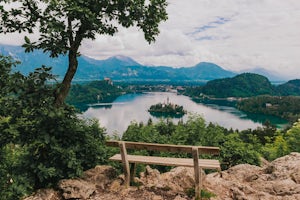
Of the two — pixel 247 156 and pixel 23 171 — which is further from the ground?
pixel 23 171

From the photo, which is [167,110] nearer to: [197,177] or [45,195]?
[197,177]

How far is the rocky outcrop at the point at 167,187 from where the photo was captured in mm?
6770

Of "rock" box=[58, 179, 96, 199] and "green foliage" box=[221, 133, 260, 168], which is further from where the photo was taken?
"green foliage" box=[221, 133, 260, 168]

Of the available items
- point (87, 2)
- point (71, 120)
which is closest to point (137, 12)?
point (87, 2)

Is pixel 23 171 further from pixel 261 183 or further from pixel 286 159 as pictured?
pixel 286 159

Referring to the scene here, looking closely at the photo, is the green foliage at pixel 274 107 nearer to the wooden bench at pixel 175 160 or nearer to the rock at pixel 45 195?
the wooden bench at pixel 175 160

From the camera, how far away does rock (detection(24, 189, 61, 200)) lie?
6.36 metres

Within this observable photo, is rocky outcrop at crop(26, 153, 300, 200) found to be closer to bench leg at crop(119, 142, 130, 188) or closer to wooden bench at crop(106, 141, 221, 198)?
bench leg at crop(119, 142, 130, 188)

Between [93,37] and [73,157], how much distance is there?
307cm

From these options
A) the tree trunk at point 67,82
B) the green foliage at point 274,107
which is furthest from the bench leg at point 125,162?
the green foliage at point 274,107

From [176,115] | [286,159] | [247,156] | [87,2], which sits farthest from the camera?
[176,115]

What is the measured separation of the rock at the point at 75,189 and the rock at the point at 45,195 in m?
0.19

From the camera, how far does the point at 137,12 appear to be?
264 inches

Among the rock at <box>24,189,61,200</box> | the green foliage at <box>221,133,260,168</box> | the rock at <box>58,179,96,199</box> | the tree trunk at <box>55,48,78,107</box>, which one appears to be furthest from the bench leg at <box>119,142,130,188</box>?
the green foliage at <box>221,133,260,168</box>
